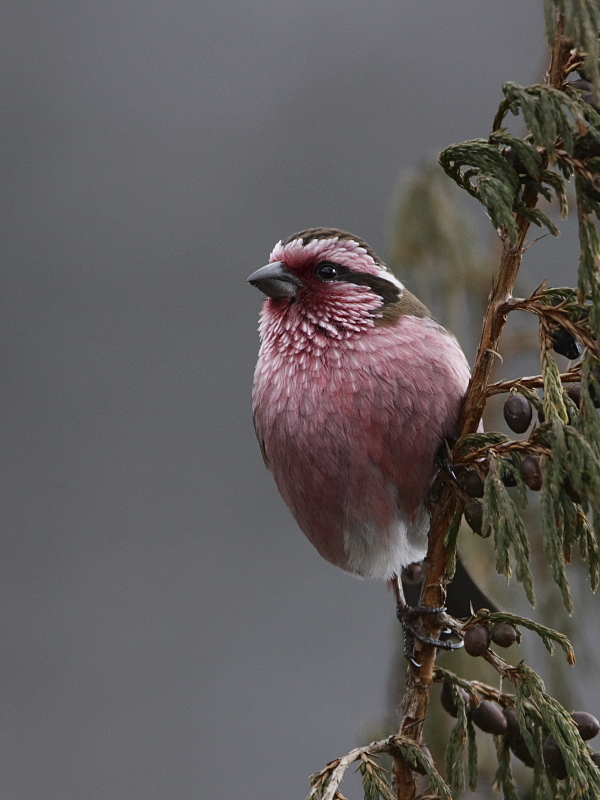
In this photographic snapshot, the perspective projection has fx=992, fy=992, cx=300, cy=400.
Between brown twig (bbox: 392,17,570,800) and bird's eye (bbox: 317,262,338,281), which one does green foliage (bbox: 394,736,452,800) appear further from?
bird's eye (bbox: 317,262,338,281)

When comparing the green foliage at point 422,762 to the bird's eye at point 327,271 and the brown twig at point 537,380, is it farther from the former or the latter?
the bird's eye at point 327,271

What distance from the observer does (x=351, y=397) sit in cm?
282

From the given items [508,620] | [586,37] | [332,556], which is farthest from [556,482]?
[332,556]

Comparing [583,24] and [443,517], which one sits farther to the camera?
[443,517]

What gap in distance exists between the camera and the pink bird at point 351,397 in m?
2.79

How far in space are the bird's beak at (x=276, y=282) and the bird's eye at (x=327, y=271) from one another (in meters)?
0.07

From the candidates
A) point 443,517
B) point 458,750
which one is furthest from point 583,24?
point 458,750

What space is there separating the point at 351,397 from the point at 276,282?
0.57m

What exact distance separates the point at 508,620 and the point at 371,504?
0.69m

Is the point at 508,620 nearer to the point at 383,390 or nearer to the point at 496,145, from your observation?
the point at 383,390

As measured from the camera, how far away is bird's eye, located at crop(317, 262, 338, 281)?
3.20 m

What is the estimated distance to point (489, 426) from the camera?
11.7ft

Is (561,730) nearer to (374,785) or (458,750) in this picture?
(458,750)

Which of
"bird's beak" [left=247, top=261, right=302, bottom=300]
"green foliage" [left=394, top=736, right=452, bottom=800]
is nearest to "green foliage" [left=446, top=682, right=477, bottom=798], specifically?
"green foliage" [left=394, top=736, right=452, bottom=800]
